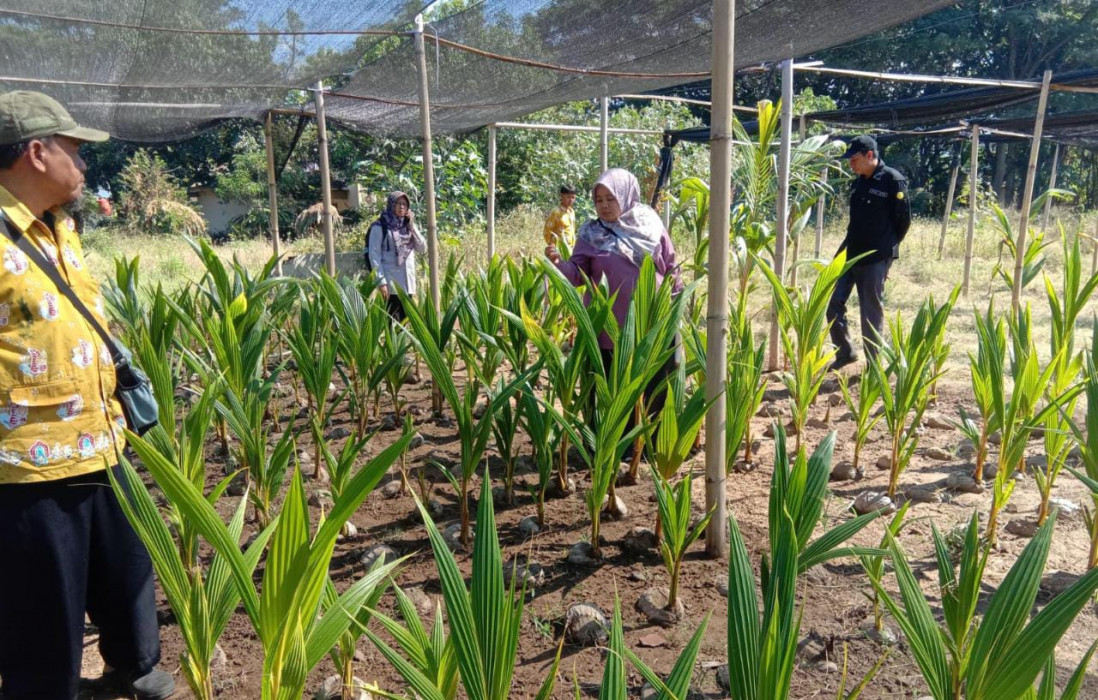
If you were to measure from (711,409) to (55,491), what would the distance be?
1.37 meters

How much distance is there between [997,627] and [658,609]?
0.86 m

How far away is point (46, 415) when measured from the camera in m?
1.33

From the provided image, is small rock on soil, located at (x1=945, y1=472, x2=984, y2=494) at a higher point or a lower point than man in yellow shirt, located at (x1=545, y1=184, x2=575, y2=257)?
lower

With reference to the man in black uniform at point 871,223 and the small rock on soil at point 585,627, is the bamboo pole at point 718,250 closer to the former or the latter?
the small rock on soil at point 585,627

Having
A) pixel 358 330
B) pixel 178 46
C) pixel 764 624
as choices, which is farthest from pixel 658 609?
pixel 178 46

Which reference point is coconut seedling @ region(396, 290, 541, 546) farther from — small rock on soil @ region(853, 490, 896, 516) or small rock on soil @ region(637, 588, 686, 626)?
small rock on soil @ region(853, 490, 896, 516)

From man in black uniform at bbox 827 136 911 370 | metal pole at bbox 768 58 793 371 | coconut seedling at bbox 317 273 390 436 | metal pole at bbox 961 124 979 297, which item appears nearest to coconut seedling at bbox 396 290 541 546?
coconut seedling at bbox 317 273 390 436

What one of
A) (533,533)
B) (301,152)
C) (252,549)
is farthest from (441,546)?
(301,152)

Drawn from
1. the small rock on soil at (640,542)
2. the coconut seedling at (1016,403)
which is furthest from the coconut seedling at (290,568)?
the coconut seedling at (1016,403)

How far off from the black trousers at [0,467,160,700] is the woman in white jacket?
3.11 meters

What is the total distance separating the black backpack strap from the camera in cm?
128

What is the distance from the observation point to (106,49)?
10.8ft

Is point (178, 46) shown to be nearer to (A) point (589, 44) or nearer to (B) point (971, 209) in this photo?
(A) point (589, 44)

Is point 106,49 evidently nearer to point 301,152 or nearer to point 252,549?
point 252,549
